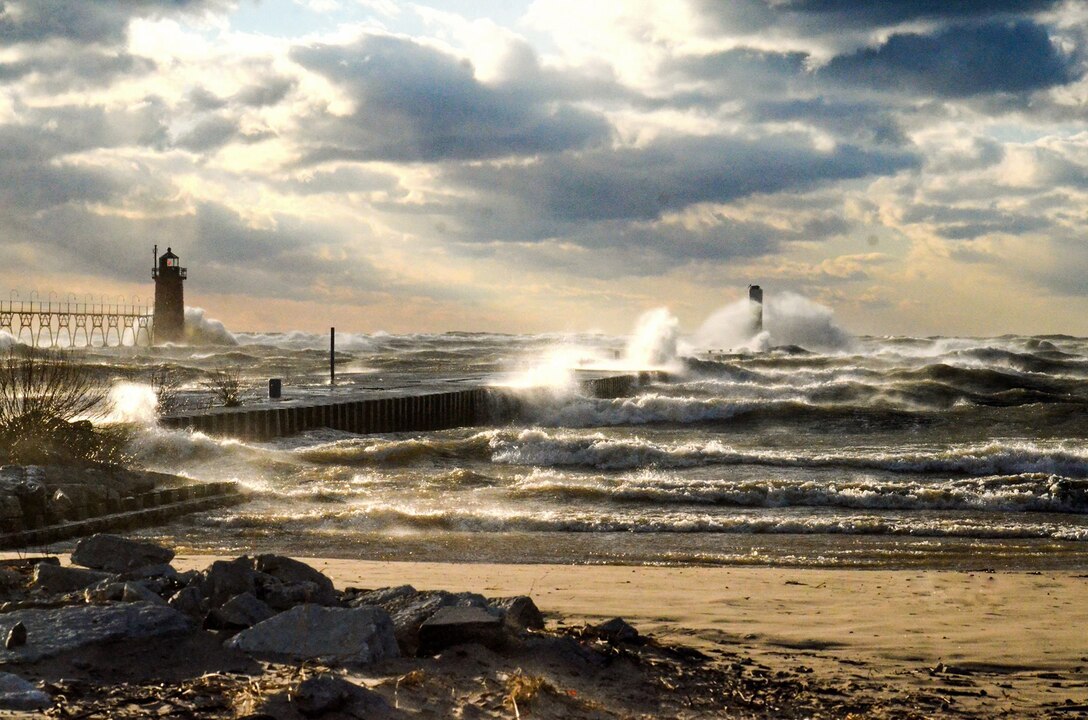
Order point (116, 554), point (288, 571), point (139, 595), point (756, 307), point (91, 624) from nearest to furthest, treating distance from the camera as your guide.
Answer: point (91, 624) → point (139, 595) → point (288, 571) → point (116, 554) → point (756, 307)

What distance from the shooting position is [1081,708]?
5.36 meters

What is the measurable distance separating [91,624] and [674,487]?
10.5 meters

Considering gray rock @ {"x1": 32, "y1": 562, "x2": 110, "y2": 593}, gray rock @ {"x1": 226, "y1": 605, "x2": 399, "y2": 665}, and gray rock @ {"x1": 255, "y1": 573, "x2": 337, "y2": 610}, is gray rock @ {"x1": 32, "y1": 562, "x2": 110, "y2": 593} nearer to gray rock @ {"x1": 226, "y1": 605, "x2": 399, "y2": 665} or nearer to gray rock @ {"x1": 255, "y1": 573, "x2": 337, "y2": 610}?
gray rock @ {"x1": 255, "y1": 573, "x2": 337, "y2": 610}

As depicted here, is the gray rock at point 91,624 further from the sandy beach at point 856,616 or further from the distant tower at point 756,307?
the distant tower at point 756,307

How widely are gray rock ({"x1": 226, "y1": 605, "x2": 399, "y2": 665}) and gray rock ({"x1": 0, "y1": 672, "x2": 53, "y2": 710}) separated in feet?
3.26

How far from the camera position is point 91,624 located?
482 cm

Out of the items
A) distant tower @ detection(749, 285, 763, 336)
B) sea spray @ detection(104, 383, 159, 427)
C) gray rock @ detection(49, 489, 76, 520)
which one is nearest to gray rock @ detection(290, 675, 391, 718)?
gray rock @ detection(49, 489, 76, 520)

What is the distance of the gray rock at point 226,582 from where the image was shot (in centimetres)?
562

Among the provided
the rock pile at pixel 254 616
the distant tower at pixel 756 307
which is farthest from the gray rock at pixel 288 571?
the distant tower at pixel 756 307

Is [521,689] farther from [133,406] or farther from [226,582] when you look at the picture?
[133,406]

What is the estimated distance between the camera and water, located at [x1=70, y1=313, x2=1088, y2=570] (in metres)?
10.7

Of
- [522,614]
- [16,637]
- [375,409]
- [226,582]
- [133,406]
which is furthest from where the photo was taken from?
[375,409]

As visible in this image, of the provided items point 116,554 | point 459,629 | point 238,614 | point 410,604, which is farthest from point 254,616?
point 116,554

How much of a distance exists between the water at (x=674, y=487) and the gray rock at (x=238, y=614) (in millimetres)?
4438
